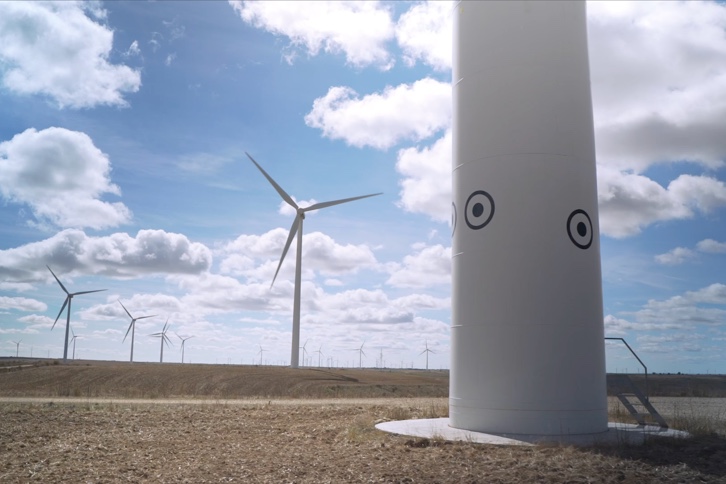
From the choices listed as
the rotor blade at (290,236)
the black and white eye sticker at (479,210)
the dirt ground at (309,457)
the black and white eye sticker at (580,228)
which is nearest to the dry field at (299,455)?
the dirt ground at (309,457)

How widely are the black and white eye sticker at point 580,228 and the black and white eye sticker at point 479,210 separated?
6.38 feet

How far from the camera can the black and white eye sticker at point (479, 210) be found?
646 inches

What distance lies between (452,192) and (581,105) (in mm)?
4019

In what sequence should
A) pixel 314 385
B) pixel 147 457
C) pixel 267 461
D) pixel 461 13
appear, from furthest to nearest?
pixel 314 385
pixel 461 13
pixel 147 457
pixel 267 461

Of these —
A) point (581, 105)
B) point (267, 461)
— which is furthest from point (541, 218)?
point (267, 461)

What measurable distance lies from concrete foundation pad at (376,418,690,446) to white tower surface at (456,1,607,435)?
40 centimetres

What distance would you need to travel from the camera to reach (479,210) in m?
16.6

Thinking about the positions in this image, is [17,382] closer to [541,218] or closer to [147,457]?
[147,457]

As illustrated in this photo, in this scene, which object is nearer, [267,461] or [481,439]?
[267,461]

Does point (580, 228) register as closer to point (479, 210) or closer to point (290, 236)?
point (479, 210)

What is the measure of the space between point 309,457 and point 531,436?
5.24m

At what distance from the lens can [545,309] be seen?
15547 millimetres

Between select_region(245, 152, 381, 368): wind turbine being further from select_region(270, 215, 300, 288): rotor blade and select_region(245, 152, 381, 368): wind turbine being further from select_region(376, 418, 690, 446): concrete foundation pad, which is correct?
select_region(376, 418, 690, 446): concrete foundation pad

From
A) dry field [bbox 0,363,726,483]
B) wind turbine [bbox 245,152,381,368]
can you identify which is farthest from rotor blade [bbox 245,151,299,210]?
dry field [bbox 0,363,726,483]
